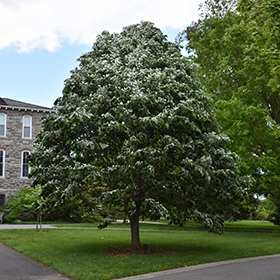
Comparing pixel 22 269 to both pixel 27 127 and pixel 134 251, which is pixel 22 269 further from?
pixel 27 127

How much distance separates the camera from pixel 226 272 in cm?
893

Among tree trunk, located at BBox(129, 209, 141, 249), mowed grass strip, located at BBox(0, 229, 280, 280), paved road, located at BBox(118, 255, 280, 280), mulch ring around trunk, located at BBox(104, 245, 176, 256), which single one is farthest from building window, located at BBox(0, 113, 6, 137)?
paved road, located at BBox(118, 255, 280, 280)

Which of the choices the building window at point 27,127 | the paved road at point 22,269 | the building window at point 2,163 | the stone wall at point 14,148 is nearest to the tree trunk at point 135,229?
the paved road at point 22,269

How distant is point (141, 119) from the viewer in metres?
10.4

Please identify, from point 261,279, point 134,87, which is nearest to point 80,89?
point 134,87

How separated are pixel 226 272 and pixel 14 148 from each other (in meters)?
27.0

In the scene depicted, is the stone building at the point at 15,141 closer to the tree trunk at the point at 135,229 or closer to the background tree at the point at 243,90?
the background tree at the point at 243,90

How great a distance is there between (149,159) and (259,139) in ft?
41.3

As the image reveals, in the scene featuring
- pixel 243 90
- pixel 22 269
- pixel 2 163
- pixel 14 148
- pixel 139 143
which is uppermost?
pixel 243 90

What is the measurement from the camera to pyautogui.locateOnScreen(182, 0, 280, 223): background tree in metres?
19.9

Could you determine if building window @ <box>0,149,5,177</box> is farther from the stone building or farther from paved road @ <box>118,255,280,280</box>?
paved road @ <box>118,255,280,280</box>

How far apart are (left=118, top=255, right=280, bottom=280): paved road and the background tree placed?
8962 mm

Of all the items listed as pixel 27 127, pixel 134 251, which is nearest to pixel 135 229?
pixel 134 251

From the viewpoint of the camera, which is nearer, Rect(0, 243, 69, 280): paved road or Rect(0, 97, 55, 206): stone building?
Rect(0, 243, 69, 280): paved road
